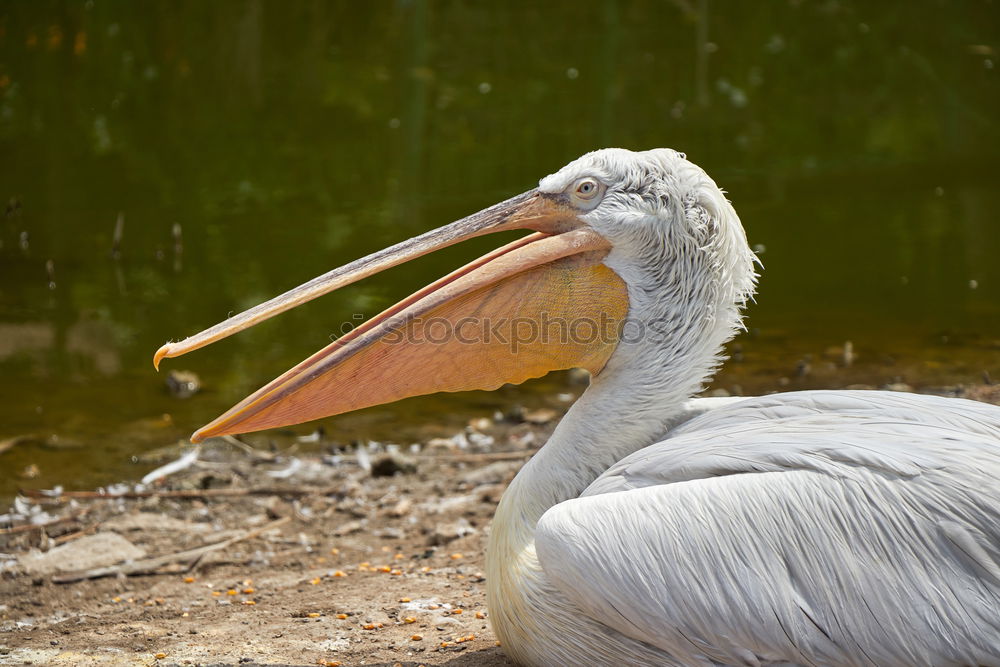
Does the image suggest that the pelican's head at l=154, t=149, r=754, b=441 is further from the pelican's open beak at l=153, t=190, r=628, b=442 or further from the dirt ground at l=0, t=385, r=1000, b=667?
the dirt ground at l=0, t=385, r=1000, b=667

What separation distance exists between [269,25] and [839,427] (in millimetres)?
15137

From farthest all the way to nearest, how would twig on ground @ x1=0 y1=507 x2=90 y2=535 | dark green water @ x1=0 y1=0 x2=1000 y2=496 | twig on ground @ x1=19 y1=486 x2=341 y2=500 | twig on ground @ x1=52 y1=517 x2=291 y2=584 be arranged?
dark green water @ x1=0 y1=0 x2=1000 y2=496 < twig on ground @ x1=19 y1=486 x2=341 y2=500 < twig on ground @ x1=0 y1=507 x2=90 y2=535 < twig on ground @ x1=52 y1=517 x2=291 y2=584

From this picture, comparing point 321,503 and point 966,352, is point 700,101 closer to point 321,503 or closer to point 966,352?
point 966,352

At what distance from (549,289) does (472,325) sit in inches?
9.3

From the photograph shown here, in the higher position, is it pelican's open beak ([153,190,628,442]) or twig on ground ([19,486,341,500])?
pelican's open beak ([153,190,628,442])

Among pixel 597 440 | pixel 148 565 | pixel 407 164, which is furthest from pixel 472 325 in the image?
pixel 407 164

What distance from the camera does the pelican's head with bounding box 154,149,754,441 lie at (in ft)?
10.0

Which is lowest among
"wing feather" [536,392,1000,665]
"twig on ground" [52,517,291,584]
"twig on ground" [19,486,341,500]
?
"twig on ground" [52,517,291,584]

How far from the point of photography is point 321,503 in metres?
4.73

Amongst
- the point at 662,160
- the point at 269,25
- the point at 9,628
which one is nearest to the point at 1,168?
the point at 269,25

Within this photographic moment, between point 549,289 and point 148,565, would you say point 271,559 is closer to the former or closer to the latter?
point 148,565

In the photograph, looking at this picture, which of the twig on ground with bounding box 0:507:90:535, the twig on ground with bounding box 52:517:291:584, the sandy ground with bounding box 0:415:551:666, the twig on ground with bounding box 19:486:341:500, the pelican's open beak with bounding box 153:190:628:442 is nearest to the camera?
the pelican's open beak with bounding box 153:190:628:442

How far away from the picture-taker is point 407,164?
10742 millimetres

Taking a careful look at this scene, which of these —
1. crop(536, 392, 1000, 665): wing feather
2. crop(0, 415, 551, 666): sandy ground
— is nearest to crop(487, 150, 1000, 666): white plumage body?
crop(536, 392, 1000, 665): wing feather
